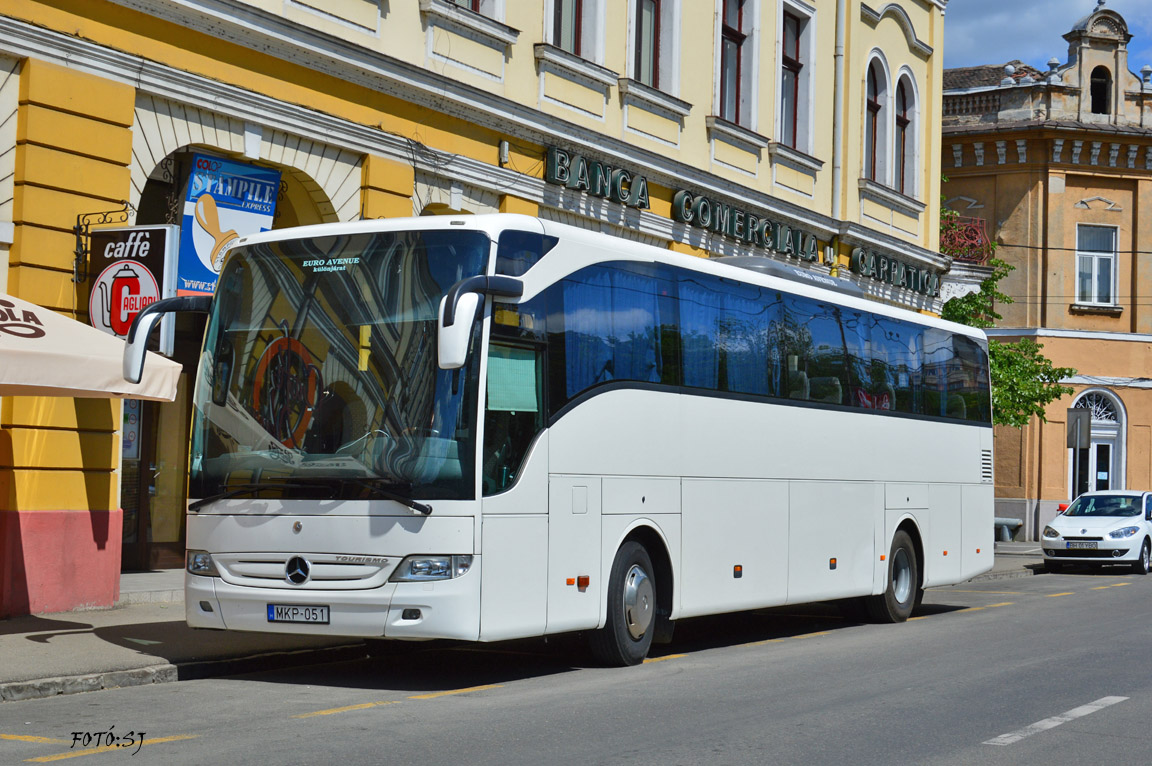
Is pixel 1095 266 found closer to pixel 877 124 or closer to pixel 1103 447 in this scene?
pixel 1103 447

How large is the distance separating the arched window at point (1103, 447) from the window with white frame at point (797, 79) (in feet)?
63.0

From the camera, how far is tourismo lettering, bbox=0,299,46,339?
36.7 ft

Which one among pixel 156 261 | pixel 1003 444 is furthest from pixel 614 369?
pixel 1003 444

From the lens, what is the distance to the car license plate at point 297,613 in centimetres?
1012

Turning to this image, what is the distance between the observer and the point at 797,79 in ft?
89.2

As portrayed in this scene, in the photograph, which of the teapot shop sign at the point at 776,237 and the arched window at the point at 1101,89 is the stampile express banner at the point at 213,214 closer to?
the teapot shop sign at the point at 776,237

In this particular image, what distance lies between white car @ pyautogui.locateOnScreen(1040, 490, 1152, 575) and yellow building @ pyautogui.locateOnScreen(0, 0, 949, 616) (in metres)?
6.10

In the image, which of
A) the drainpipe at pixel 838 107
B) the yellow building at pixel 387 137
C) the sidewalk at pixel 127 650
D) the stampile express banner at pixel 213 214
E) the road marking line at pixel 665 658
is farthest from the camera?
the drainpipe at pixel 838 107

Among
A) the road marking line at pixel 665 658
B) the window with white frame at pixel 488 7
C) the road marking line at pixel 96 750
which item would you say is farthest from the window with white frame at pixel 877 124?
the road marking line at pixel 96 750

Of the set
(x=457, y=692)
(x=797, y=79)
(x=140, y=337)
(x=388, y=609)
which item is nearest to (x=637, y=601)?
(x=457, y=692)

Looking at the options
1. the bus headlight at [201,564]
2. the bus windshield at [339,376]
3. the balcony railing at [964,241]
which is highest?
the balcony railing at [964,241]

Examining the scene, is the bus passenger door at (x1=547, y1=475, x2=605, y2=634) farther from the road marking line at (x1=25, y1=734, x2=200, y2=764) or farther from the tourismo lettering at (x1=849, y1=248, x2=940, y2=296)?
the tourismo lettering at (x1=849, y1=248, x2=940, y2=296)

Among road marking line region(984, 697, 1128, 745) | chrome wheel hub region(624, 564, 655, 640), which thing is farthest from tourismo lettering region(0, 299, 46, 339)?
road marking line region(984, 697, 1128, 745)

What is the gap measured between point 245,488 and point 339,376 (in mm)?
1074
